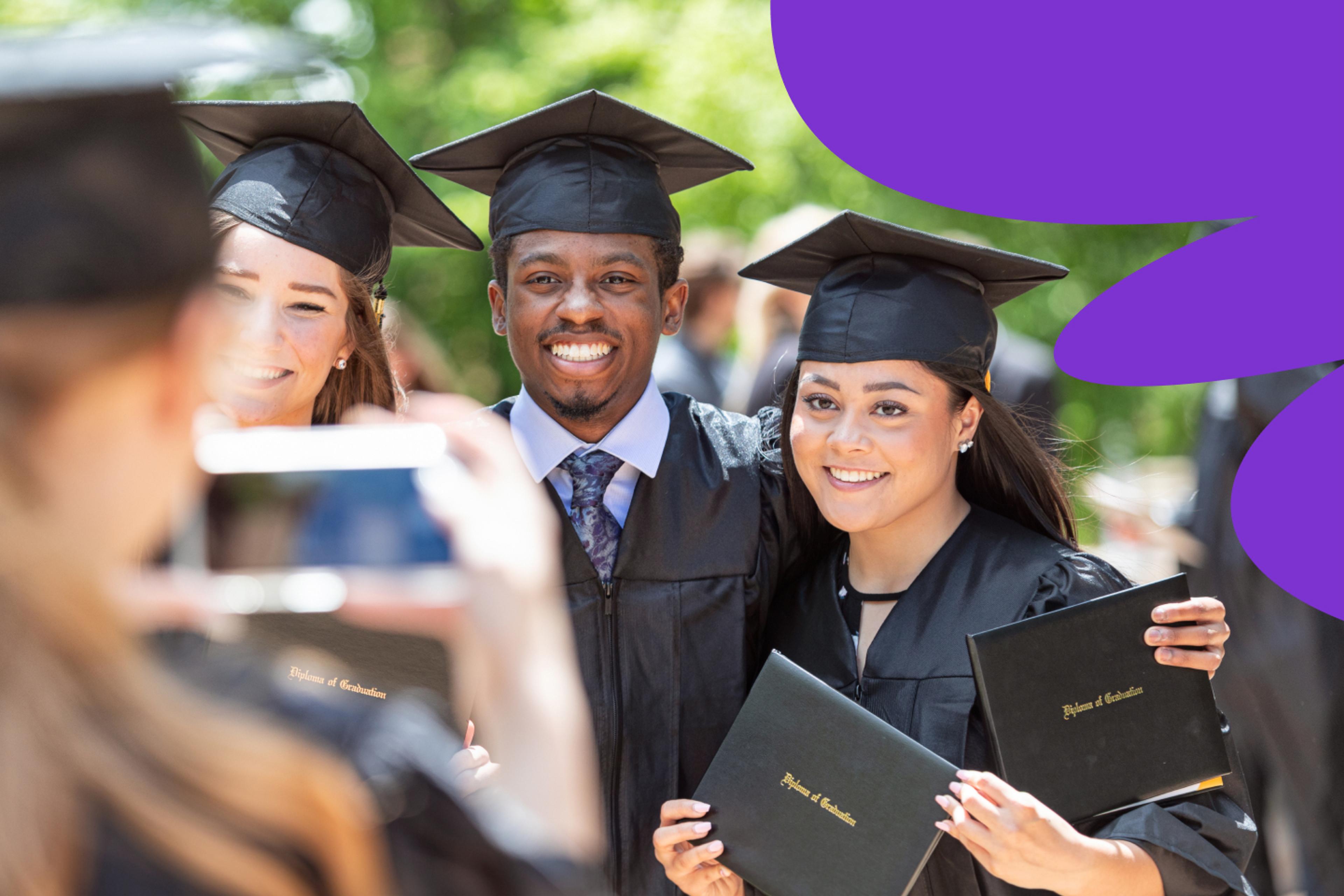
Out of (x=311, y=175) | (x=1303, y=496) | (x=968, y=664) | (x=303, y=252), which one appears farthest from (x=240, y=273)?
(x=1303, y=496)

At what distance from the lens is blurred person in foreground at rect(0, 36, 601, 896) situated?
30.5 inches

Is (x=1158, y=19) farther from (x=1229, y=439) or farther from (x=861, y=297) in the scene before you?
(x=1229, y=439)

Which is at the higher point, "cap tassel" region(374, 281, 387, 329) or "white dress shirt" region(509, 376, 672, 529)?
"cap tassel" region(374, 281, 387, 329)

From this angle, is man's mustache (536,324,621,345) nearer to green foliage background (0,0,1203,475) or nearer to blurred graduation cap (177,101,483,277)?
blurred graduation cap (177,101,483,277)

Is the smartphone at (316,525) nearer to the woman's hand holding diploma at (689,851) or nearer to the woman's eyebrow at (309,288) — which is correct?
the woman's hand holding diploma at (689,851)

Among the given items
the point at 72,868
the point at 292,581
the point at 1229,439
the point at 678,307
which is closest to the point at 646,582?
the point at 678,307

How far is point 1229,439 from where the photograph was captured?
415 cm

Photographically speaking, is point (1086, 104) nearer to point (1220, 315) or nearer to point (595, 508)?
point (1220, 315)

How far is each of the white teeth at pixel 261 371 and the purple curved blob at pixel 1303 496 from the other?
95.0 inches

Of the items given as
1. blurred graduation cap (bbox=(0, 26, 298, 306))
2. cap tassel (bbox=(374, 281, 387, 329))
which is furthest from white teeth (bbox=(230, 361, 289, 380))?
blurred graduation cap (bbox=(0, 26, 298, 306))

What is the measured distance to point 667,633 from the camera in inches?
102

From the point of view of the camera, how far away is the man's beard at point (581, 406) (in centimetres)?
270

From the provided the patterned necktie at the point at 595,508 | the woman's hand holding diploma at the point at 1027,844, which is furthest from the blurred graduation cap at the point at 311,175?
the woman's hand holding diploma at the point at 1027,844

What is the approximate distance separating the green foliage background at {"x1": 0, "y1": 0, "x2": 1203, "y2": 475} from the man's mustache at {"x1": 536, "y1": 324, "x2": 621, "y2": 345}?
391 centimetres
